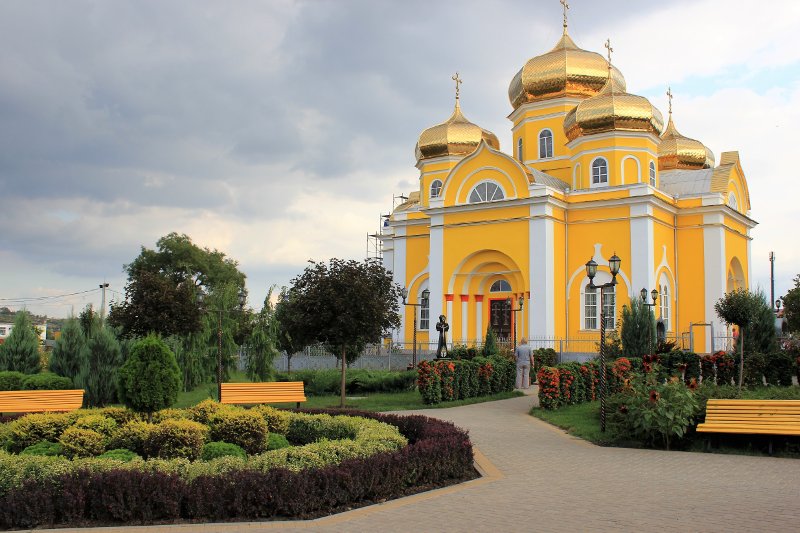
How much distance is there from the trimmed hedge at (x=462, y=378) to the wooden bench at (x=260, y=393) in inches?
123

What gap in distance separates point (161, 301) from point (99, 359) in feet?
8.20

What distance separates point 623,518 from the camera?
6.90 meters

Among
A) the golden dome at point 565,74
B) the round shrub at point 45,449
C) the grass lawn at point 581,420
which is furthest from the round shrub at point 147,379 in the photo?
the golden dome at point 565,74

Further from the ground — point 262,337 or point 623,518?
point 262,337

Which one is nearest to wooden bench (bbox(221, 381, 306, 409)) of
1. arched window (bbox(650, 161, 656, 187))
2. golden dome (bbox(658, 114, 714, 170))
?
arched window (bbox(650, 161, 656, 187))

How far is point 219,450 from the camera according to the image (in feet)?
30.3

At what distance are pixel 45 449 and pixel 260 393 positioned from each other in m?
5.51

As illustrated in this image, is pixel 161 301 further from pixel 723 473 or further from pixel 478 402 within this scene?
pixel 723 473

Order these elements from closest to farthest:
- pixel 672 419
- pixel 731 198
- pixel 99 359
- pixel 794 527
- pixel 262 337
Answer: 1. pixel 794 527
2. pixel 672 419
3. pixel 99 359
4. pixel 262 337
5. pixel 731 198

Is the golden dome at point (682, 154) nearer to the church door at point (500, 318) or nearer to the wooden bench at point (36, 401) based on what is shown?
the church door at point (500, 318)

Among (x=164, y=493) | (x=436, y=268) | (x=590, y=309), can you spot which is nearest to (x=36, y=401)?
(x=164, y=493)

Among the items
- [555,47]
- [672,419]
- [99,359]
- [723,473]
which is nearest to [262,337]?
[99,359]

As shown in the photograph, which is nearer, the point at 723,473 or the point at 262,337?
the point at 723,473

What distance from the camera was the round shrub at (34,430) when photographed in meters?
9.89
